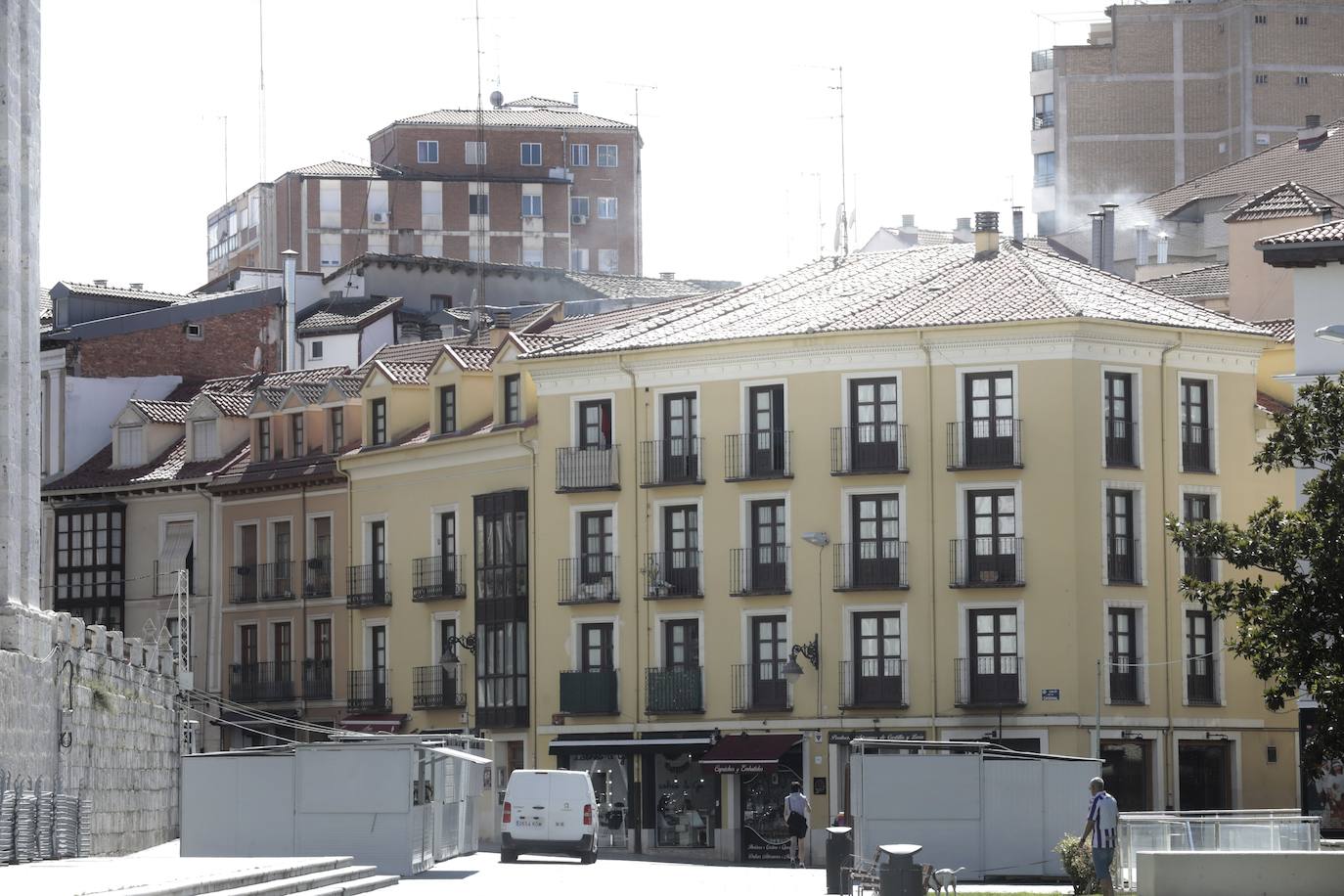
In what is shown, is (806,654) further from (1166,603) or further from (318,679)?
(318,679)

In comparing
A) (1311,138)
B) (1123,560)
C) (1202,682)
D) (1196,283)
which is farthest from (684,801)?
(1311,138)

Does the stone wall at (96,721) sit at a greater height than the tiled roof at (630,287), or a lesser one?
lesser

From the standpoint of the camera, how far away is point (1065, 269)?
6419 centimetres

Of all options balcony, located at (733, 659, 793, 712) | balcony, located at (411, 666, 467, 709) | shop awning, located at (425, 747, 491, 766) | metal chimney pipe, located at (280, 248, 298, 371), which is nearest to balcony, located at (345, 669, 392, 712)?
balcony, located at (411, 666, 467, 709)

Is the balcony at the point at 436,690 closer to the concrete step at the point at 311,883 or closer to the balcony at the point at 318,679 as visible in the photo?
the balcony at the point at 318,679

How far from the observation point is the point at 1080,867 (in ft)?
115

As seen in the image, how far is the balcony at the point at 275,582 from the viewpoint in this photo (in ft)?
236

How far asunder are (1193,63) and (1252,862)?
76.9 m

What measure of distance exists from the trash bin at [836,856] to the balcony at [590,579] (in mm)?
23269

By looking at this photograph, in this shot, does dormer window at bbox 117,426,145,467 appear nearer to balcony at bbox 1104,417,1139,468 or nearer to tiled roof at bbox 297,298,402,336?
tiled roof at bbox 297,298,402,336

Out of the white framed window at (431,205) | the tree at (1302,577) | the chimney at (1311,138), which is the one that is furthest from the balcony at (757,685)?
the white framed window at (431,205)

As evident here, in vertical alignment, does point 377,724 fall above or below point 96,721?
below

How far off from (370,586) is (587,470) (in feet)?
29.5

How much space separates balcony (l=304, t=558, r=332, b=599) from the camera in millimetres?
70750
